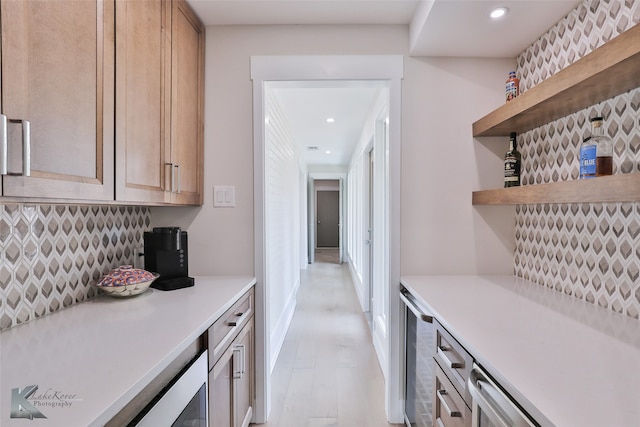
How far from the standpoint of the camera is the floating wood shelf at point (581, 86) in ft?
3.17

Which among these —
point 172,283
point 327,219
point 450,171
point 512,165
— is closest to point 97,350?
point 172,283

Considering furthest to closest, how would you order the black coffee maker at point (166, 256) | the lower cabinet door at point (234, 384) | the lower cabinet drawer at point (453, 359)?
the black coffee maker at point (166, 256) → the lower cabinet door at point (234, 384) → the lower cabinet drawer at point (453, 359)

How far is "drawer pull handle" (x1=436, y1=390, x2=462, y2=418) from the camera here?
3.67 feet

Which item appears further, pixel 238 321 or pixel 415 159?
pixel 415 159

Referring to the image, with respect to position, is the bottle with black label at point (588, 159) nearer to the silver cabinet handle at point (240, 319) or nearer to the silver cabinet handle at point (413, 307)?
the silver cabinet handle at point (413, 307)

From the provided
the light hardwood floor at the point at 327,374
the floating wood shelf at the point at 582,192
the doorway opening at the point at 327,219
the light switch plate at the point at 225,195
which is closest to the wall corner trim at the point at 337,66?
the light switch plate at the point at 225,195

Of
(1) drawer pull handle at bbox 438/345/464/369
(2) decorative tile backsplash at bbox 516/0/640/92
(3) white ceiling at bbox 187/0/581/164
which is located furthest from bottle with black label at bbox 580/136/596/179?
(1) drawer pull handle at bbox 438/345/464/369

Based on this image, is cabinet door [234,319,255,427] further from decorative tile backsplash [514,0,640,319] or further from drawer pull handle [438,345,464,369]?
decorative tile backsplash [514,0,640,319]

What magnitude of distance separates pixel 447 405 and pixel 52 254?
1.65m

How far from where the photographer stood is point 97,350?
90cm

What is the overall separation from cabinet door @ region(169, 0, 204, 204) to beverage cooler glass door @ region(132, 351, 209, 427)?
0.86 m

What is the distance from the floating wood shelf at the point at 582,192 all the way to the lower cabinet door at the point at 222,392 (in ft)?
4.97

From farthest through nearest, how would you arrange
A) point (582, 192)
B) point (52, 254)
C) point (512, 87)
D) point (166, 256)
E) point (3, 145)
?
point (512, 87) < point (166, 256) < point (52, 254) < point (582, 192) < point (3, 145)

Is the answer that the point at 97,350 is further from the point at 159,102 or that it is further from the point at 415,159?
the point at 415,159
